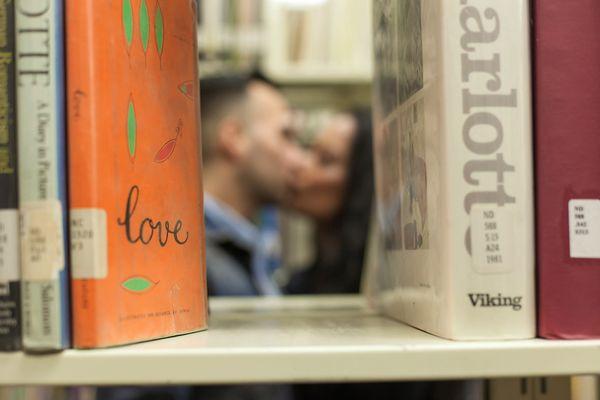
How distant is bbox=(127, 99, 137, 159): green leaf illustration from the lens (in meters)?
0.50

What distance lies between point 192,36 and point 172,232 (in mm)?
191

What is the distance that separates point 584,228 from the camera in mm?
487

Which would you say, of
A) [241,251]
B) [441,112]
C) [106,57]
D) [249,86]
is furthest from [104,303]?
[249,86]

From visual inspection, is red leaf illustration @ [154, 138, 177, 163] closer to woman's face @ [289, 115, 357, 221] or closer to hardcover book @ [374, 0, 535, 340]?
hardcover book @ [374, 0, 535, 340]

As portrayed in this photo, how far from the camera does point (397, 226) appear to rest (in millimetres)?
668

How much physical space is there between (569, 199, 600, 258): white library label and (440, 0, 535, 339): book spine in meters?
0.03

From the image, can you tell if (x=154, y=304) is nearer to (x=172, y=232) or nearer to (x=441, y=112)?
(x=172, y=232)

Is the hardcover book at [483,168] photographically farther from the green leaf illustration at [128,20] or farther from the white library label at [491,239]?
the green leaf illustration at [128,20]

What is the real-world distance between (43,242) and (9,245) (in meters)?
0.03

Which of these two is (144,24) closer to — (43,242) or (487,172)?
(43,242)

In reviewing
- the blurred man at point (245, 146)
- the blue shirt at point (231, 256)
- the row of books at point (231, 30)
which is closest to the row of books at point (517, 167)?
the blue shirt at point (231, 256)

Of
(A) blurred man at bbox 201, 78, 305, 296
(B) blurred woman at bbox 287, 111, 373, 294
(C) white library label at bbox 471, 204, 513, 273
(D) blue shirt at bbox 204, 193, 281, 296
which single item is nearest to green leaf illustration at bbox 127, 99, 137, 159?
(C) white library label at bbox 471, 204, 513, 273

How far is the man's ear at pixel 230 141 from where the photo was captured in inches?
89.6

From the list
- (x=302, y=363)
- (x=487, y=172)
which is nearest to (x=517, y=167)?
(x=487, y=172)
